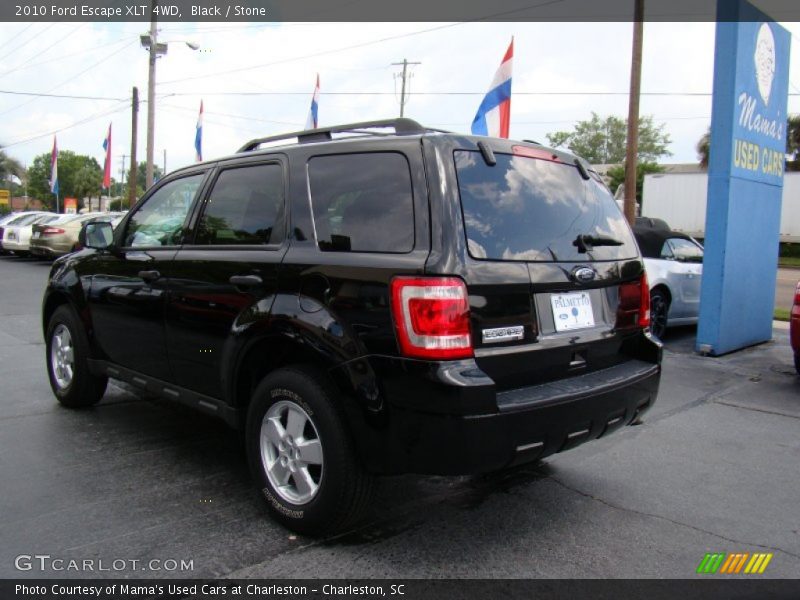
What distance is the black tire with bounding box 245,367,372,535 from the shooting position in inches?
116

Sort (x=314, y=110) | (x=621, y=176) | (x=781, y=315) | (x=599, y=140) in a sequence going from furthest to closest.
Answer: (x=599, y=140), (x=621, y=176), (x=314, y=110), (x=781, y=315)

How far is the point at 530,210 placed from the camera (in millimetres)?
3203

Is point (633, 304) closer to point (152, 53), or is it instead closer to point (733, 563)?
point (733, 563)

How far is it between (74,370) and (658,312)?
6.90m

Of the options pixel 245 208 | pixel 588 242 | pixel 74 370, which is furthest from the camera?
pixel 74 370

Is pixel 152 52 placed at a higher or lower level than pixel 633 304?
higher

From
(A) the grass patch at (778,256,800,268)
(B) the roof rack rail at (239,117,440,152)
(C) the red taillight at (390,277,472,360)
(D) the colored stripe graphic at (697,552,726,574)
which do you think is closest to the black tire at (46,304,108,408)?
(B) the roof rack rail at (239,117,440,152)

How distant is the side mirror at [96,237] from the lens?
189 inches

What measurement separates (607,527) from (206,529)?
197cm

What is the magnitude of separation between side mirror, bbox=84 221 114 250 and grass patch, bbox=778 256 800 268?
1213 inches

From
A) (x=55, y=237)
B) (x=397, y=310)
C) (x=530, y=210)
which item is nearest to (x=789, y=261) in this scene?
(x=55, y=237)

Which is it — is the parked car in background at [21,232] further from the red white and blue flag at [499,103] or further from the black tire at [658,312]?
the black tire at [658,312]

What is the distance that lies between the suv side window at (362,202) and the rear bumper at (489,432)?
2.45 ft
